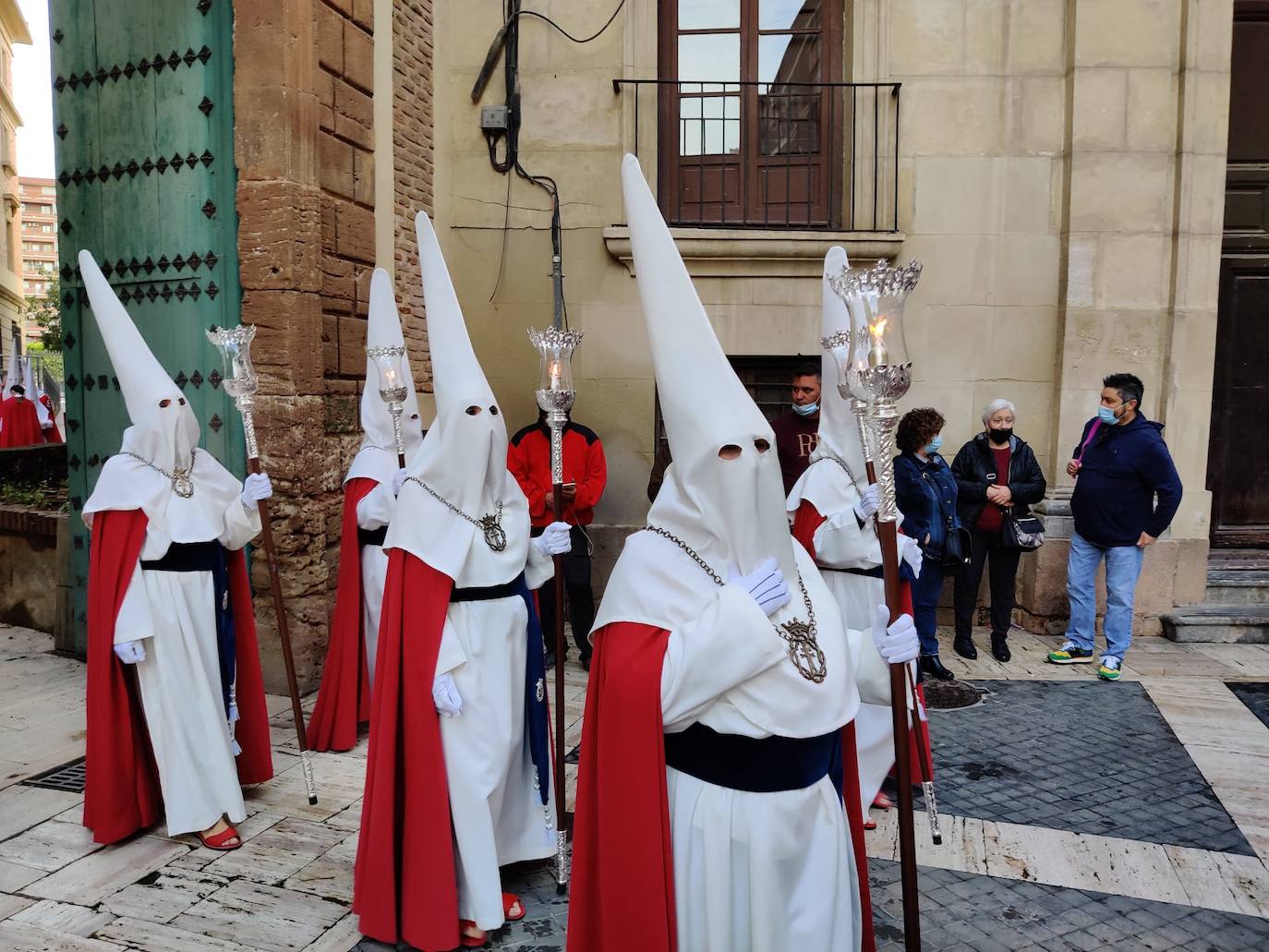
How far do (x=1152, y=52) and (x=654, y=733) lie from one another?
799 centimetres

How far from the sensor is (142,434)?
4.42 metres

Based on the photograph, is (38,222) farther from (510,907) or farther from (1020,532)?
(510,907)

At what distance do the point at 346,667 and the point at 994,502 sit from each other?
4.64 m

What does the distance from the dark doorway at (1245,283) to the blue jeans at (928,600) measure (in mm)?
3565

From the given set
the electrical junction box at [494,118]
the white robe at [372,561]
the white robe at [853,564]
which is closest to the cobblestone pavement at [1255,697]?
the white robe at [853,564]

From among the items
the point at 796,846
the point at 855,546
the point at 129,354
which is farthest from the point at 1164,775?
the point at 129,354

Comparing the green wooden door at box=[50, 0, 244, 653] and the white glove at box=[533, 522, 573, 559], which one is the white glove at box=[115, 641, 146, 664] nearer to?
the white glove at box=[533, 522, 573, 559]

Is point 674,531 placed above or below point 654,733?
above

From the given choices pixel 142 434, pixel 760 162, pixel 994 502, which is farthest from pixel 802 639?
pixel 760 162

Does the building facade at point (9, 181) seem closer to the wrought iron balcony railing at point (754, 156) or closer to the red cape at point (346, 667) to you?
the wrought iron balcony railing at point (754, 156)

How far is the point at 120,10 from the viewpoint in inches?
261

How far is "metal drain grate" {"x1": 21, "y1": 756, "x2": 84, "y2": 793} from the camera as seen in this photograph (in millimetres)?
4953

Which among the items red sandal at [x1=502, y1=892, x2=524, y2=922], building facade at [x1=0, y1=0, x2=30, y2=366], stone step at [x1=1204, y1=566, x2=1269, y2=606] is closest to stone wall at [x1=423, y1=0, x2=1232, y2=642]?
stone step at [x1=1204, y1=566, x2=1269, y2=606]

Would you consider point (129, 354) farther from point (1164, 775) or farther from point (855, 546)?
point (1164, 775)
